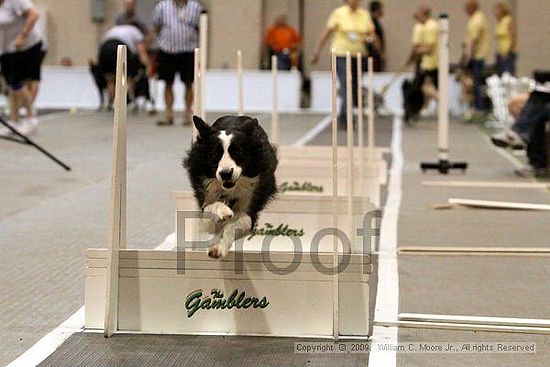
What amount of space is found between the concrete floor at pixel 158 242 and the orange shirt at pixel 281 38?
11282 mm

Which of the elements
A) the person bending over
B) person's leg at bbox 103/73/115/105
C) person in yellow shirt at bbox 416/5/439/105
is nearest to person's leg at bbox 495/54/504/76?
person in yellow shirt at bbox 416/5/439/105

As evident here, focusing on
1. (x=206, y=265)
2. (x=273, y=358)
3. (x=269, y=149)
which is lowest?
(x=273, y=358)

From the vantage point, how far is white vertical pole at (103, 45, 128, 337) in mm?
5480

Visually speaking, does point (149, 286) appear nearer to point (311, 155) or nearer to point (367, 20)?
point (311, 155)

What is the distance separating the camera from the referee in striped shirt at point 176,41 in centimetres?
1895

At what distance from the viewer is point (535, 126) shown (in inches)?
505

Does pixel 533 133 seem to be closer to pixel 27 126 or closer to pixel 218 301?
pixel 27 126

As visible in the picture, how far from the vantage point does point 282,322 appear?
5555 mm

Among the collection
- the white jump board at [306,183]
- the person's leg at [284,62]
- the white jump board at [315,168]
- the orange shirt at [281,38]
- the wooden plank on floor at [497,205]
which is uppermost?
the orange shirt at [281,38]

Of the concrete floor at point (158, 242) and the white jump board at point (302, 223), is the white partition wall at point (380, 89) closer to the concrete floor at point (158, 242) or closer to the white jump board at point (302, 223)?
the concrete floor at point (158, 242)

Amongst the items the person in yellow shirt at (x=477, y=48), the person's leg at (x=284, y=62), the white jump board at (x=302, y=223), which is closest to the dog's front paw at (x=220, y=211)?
the white jump board at (x=302, y=223)

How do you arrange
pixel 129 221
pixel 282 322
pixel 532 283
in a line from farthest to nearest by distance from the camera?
pixel 129 221 → pixel 532 283 → pixel 282 322

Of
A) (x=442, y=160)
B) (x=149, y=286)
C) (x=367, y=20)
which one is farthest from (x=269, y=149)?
(x=367, y=20)

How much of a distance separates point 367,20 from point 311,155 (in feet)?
27.4
